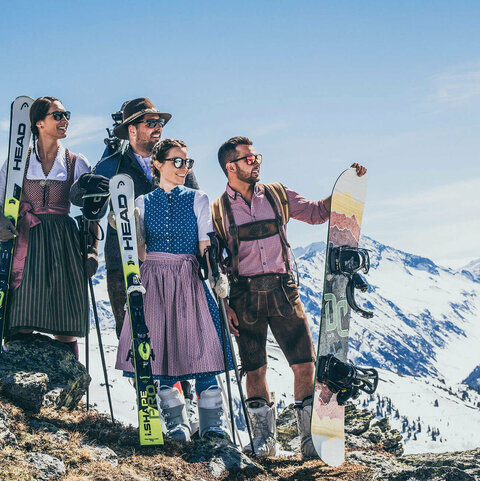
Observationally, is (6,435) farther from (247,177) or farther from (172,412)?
(247,177)

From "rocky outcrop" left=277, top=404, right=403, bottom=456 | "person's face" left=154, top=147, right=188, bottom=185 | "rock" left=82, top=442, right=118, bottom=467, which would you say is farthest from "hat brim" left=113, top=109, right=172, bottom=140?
"rocky outcrop" left=277, top=404, right=403, bottom=456

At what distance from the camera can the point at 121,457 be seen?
20.7ft

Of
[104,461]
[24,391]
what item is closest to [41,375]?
[24,391]

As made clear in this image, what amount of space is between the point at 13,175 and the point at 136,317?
246cm

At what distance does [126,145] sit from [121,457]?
4125 millimetres

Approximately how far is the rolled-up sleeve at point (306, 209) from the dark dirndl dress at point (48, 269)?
9.53 ft

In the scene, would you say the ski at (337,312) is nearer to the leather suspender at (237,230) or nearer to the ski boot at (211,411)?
the leather suspender at (237,230)

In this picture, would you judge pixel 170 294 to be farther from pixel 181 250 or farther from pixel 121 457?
pixel 121 457

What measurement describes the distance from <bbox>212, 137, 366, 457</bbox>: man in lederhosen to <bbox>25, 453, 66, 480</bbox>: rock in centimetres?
266

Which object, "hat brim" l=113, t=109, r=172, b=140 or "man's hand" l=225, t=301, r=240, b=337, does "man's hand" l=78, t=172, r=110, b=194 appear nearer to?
"hat brim" l=113, t=109, r=172, b=140

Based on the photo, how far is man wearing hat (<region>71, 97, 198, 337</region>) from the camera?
7797 mm

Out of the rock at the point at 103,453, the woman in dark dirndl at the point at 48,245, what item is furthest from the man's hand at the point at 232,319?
the rock at the point at 103,453

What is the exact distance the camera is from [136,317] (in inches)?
265

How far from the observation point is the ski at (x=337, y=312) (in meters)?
7.46
